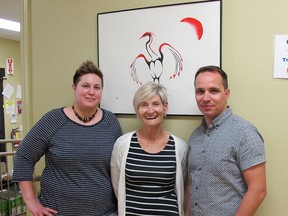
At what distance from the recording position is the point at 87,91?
1.62 metres

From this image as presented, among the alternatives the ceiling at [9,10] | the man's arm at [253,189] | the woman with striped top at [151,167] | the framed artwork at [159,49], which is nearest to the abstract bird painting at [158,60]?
the framed artwork at [159,49]

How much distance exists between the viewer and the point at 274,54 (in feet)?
4.99

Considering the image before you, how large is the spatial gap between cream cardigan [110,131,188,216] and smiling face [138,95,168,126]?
16 cm

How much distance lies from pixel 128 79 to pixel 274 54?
2.90 feet

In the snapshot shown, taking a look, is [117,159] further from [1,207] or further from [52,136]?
[1,207]

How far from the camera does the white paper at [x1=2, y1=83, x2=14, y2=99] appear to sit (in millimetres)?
5383

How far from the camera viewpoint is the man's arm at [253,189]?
1.24 meters

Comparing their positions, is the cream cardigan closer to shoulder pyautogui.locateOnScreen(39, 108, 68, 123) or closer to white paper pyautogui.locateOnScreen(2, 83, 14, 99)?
shoulder pyautogui.locateOnScreen(39, 108, 68, 123)

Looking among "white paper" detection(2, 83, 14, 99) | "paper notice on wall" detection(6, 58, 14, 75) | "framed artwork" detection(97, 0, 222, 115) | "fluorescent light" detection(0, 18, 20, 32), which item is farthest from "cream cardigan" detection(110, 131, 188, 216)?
"paper notice on wall" detection(6, 58, 14, 75)

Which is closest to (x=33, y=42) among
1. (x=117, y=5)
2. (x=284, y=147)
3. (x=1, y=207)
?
(x=117, y=5)

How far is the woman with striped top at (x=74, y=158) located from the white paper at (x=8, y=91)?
425 cm

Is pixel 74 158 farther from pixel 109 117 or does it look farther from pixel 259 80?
pixel 259 80

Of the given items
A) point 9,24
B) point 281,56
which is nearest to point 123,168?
point 281,56

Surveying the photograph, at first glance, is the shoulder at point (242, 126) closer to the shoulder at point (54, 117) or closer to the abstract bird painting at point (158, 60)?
the abstract bird painting at point (158, 60)
